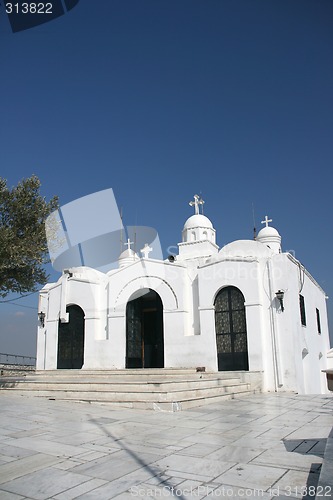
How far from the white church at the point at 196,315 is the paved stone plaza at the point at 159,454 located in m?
6.65

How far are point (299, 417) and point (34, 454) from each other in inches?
202

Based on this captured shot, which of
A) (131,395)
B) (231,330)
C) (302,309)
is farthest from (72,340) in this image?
(131,395)

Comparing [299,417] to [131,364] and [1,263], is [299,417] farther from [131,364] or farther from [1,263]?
[131,364]

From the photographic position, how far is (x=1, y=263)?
11.6 meters

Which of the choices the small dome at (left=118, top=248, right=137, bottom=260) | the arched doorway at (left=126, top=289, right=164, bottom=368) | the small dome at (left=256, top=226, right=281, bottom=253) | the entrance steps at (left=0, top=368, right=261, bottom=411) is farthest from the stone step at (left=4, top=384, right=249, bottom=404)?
the small dome at (left=118, top=248, right=137, bottom=260)

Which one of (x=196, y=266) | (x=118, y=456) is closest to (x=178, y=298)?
(x=196, y=266)

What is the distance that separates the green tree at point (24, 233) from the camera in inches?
472

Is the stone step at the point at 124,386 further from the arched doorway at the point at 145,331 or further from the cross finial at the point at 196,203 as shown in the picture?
the cross finial at the point at 196,203

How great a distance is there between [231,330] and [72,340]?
7396 mm

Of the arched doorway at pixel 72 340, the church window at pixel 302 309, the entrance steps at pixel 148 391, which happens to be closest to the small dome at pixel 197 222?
the church window at pixel 302 309

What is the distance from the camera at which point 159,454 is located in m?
4.93

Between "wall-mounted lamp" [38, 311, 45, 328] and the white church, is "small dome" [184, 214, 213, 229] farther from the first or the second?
"wall-mounted lamp" [38, 311, 45, 328]

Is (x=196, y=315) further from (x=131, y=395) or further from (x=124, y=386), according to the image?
(x=131, y=395)

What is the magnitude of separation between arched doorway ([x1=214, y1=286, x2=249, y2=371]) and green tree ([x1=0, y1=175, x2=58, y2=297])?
22.1ft
